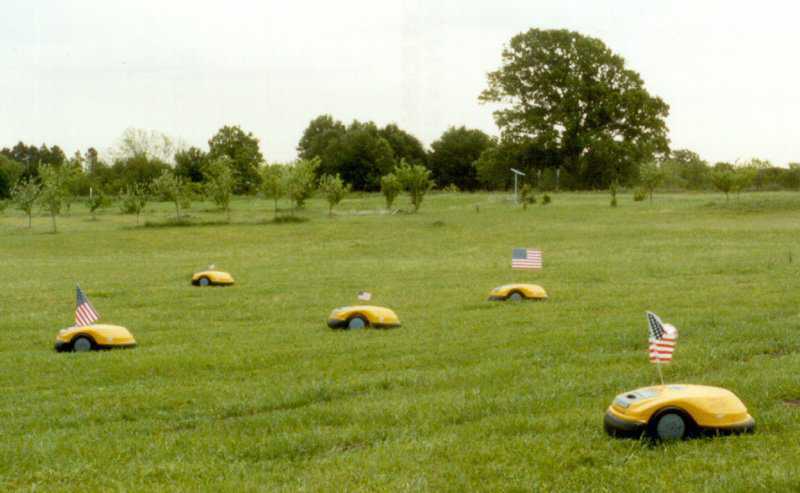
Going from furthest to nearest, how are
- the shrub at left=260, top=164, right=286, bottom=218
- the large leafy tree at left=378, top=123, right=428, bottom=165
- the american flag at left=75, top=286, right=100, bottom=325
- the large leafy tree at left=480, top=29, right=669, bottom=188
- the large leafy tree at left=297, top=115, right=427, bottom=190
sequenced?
the large leafy tree at left=378, top=123, right=428, bottom=165, the large leafy tree at left=297, top=115, right=427, bottom=190, the large leafy tree at left=480, top=29, right=669, bottom=188, the shrub at left=260, top=164, right=286, bottom=218, the american flag at left=75, top=286, right=100, bottom=325

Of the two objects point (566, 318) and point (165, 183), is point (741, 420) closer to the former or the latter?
point (566, 318)

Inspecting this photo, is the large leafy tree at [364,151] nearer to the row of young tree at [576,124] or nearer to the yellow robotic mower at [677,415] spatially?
the row of young tree at [576,124]

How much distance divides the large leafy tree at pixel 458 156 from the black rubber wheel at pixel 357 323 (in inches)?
4071

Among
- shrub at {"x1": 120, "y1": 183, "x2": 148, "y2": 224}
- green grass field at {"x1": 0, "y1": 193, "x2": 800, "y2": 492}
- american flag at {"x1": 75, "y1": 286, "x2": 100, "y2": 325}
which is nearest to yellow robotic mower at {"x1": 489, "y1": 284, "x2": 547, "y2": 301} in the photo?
green grass field at {"x1": 0, "y1": 193, "x2": 800, "y2": 492}

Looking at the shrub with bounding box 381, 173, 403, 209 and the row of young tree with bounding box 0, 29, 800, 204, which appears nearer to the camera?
the shrub with bounding box 381, 173, 403, 209

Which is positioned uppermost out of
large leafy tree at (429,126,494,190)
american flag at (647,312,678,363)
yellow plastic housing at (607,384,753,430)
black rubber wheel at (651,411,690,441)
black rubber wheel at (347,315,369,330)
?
large leafy tree at (429,126,494,190)

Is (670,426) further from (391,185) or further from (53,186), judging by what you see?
(391,185)

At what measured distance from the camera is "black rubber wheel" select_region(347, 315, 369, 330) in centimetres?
1784

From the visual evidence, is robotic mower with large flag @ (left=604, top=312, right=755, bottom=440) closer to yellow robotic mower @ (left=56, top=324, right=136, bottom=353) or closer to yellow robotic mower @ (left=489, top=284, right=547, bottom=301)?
yellow robotic mower @ (left=56, top=324, right=136, bottom=353)

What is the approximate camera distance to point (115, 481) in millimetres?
8234

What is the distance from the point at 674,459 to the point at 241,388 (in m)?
6.19

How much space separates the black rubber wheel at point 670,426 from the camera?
350 inches

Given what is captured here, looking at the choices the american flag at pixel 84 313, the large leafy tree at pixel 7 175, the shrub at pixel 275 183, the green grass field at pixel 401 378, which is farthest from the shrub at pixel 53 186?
the american flag at pixel 84 313

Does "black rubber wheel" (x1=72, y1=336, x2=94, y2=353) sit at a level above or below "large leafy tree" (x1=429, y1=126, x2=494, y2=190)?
below
